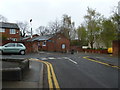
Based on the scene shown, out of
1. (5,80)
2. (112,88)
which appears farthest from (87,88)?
(5,80)

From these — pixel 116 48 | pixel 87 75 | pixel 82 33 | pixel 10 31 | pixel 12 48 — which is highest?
pixel 82 33

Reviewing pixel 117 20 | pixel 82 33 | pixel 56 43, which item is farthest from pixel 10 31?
pixel 117 20

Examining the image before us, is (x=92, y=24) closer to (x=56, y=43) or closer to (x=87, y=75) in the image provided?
(x=56, y=43)

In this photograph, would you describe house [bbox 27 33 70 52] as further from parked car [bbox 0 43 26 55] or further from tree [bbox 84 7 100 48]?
parked car [bbox 0 43 26 55]

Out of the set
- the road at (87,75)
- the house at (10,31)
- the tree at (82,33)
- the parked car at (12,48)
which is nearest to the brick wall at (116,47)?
the road at (87,75)

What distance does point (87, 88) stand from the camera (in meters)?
6.74

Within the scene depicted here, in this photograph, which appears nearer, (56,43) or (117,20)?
(117,20)

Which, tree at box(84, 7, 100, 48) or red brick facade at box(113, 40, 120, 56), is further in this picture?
tree at box(84, 7, 100, 48)

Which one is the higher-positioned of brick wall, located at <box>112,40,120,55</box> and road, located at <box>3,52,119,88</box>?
brick wall, located at <box>112,40,120,55</box>

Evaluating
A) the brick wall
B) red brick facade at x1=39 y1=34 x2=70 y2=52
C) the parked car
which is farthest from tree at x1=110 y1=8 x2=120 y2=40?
red brick facade at x1=39 y1=34 x2=70 y2=52

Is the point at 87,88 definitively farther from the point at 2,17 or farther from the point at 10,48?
the point at 2,17

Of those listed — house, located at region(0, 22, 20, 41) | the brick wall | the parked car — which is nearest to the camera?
the parked car

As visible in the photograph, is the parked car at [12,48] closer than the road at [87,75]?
No

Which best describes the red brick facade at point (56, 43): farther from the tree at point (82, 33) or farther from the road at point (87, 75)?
the road at point (87, 75)
